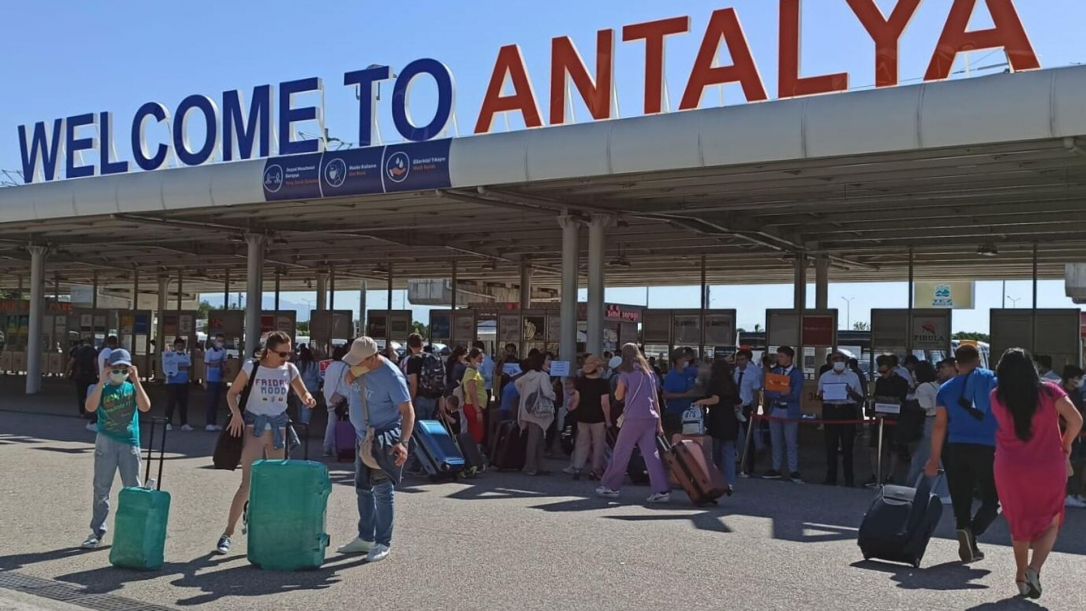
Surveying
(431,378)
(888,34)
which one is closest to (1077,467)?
(888,34)

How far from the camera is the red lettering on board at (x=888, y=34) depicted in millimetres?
14141

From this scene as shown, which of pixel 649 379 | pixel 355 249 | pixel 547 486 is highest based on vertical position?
pixel 355 249

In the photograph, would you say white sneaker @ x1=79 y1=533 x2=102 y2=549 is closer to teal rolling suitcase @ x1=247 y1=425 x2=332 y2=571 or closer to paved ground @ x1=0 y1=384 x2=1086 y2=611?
paved ground @ x1=0 y1=384 x2=1086 y2=611

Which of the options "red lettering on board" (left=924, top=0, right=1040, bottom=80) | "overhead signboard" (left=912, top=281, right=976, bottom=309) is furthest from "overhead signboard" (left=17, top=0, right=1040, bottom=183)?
"overhead signboard" (left=912, top=281, right=976, bottom=309)

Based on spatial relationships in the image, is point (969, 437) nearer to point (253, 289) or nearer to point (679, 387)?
point (679, 387)

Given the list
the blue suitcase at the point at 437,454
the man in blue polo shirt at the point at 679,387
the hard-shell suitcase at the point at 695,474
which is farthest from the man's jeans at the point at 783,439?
the blue suitcase at the point at 437,454

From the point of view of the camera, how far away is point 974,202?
18391 millimetres

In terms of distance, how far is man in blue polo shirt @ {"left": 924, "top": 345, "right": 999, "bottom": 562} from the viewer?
812 centimetres

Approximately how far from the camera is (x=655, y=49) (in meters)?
16.0

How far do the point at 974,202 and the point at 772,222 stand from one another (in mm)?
4670

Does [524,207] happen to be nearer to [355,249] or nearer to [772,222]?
[772,222]

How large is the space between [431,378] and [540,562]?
6.14 metres

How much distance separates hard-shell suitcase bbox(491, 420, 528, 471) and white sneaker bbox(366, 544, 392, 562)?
232 inches

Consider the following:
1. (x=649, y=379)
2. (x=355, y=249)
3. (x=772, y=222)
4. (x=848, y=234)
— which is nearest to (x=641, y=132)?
(x=649, y=379)
